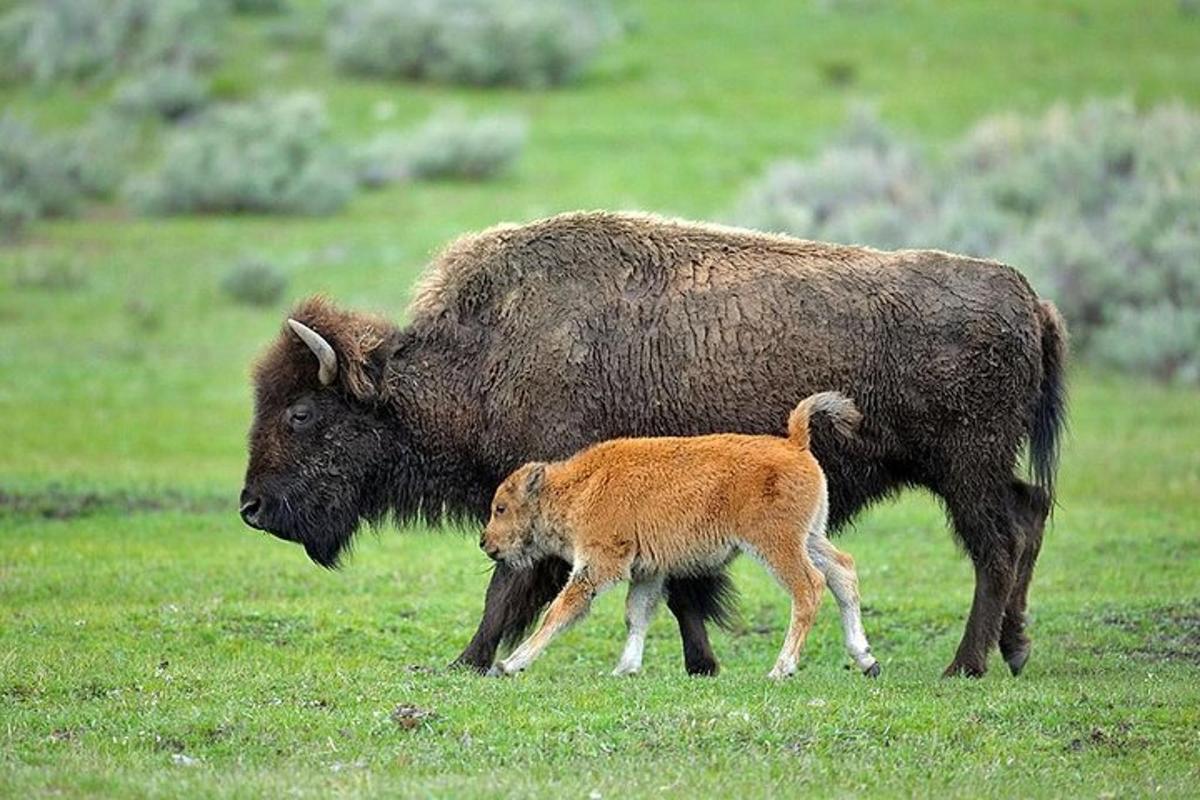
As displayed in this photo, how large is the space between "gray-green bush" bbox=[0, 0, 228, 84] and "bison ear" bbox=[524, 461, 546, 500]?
30.9m

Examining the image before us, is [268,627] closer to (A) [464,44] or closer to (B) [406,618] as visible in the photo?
(B) [406,618]

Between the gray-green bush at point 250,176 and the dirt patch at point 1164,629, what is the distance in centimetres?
2168

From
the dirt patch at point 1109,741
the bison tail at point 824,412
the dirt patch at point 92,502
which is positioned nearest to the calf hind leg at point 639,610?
the bison tail at point 824,412

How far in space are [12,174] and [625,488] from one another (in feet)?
80.9

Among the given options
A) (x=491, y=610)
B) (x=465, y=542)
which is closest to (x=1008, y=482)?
(x=491, y=610)

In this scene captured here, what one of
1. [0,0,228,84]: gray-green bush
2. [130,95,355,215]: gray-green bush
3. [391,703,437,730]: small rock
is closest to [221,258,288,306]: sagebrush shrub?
[130,95,355,215]: gray-green bush

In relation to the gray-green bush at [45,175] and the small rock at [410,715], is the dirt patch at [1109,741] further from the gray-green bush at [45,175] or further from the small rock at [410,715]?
the gray-green bush at [45,175]

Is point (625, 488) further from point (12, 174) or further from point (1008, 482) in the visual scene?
point (12, 174)

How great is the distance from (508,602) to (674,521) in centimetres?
128

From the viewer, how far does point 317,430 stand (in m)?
11.9

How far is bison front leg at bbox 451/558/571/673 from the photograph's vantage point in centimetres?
1122

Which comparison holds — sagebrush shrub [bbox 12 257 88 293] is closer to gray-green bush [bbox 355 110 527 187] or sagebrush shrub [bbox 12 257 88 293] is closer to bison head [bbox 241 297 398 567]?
gray-green bush [bbox 355 110 527 187]

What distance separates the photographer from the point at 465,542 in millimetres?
17312

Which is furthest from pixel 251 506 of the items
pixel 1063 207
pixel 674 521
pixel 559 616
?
pixel 1063 207
